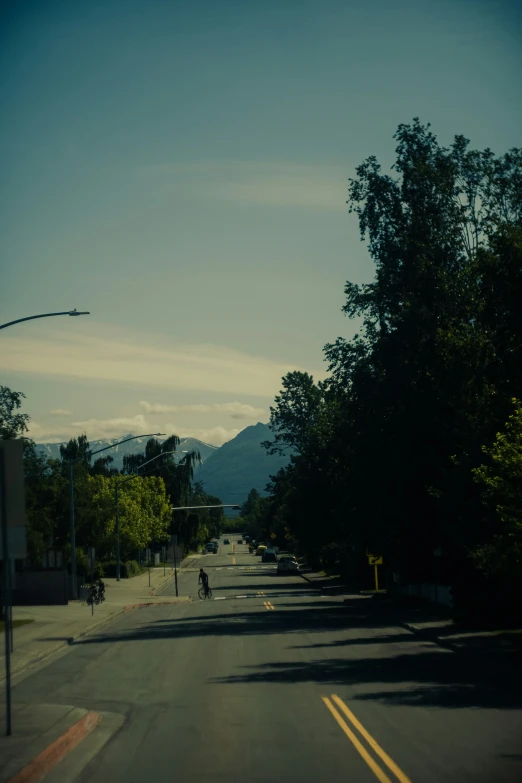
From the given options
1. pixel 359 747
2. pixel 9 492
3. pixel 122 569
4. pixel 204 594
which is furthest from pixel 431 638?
pixel 122 569

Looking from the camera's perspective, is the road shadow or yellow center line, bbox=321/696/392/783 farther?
the road shadow

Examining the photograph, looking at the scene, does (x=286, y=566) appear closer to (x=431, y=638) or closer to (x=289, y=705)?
(x=431, y=638)

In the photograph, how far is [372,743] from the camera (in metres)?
12.6

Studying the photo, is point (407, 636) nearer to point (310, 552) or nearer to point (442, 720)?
point (442, 720)

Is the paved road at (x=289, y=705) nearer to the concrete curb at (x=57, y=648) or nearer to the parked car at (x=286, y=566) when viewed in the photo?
the concrete curb at (x=57, y=648)

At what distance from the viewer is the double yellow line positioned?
35.0ft

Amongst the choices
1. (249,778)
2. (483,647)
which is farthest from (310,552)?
(249,778)

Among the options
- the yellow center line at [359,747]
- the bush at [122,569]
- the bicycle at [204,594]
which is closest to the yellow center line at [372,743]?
the yellow center line at [359,747]

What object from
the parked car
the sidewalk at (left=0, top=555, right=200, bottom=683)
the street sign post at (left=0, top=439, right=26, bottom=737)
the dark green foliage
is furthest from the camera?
the parked car

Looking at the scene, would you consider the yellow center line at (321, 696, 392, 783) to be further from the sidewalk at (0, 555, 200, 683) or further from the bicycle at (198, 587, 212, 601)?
the bicycle at (198, 587, 212, 601)

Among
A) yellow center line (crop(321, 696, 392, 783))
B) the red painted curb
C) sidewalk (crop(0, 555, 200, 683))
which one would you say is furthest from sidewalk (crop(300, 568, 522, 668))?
sidewalk (crop(0, 555, 200, 683))

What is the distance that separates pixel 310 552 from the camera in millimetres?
92250

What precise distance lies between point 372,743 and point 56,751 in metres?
3.79

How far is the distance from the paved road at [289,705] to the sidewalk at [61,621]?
846 millimetres
